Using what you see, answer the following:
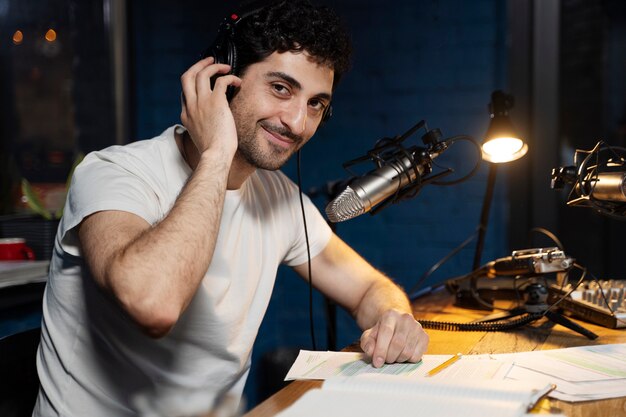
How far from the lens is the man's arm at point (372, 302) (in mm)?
1055

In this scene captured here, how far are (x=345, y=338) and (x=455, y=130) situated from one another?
93cm

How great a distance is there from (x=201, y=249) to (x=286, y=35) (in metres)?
0.57

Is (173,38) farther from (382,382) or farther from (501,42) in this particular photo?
(382,382)

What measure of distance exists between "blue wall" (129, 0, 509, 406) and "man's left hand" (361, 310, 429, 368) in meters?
1.38

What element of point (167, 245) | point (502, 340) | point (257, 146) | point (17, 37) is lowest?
point (502, 340)

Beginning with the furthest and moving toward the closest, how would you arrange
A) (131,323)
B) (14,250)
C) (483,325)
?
(14,250)
(483,325)
(131,323)

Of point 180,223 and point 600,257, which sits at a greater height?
point 180,223

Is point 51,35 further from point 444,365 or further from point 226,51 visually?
point 444,365

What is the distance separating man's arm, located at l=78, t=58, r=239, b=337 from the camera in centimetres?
96

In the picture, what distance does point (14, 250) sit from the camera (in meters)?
2.00

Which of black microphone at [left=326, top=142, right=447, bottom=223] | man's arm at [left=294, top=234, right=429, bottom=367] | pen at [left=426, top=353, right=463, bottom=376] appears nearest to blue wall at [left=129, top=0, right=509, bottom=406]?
man's arm at [left=294, top=234, right=429, bottom=367]

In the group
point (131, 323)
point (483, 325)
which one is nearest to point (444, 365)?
point (483, 325)

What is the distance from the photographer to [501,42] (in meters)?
2.36

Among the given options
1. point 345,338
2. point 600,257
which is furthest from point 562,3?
point 345,338
